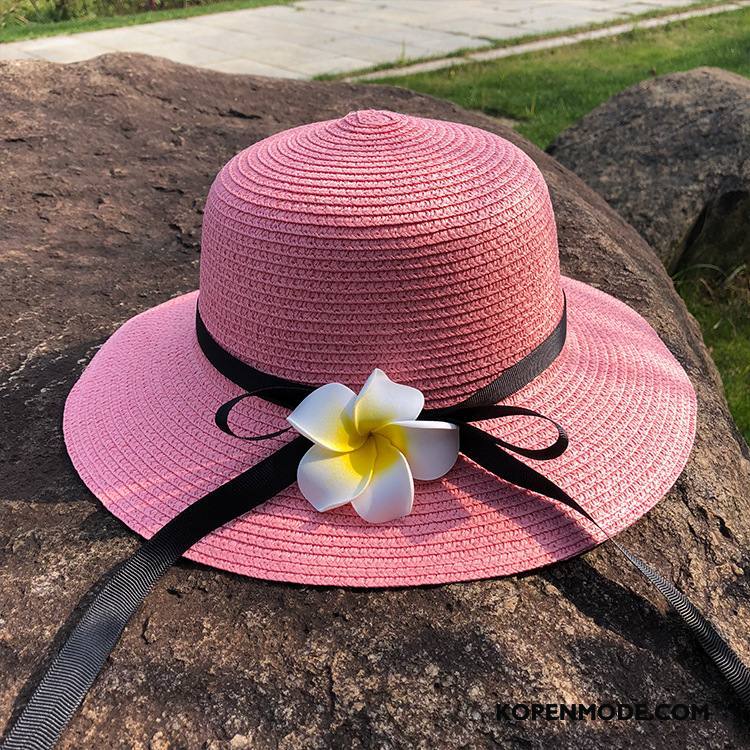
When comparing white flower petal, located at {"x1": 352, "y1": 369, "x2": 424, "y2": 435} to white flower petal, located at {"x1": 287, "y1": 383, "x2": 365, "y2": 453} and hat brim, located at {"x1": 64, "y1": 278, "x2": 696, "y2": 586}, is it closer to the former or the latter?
white flower petal, located at {"x1": 287, "y1": 383, "x2": 365, "y2": 453}

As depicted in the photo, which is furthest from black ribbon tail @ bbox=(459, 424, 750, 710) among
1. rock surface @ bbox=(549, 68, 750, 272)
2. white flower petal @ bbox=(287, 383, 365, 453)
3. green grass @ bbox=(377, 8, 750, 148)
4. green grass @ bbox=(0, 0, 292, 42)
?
green grass @ bbox=(0, 0, 292, 42)

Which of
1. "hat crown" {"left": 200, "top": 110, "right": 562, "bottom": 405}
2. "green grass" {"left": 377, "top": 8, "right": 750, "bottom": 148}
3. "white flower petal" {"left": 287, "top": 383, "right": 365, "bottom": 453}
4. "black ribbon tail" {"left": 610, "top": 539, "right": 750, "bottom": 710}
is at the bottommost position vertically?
"green grass" {"left": 377, "top": 8, "right": 750, "bottom": 148}

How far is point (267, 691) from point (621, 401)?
32.8 inches

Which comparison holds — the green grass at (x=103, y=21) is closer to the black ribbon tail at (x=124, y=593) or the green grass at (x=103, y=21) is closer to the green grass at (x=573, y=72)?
the green grass at (x=573, y=72)

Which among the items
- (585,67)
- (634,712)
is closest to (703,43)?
(585,67)

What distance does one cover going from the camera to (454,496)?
139cm

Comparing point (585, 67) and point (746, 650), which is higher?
point (746, 650)

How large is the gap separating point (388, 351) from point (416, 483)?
8.8 inches

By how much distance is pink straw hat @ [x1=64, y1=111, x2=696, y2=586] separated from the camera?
4.37 feet

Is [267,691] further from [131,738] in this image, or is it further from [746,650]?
[746,650]

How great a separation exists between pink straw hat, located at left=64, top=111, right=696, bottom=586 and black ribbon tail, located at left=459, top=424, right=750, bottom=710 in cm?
3

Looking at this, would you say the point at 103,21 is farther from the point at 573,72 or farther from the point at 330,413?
the point at 330,413

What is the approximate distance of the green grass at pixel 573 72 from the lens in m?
5.86

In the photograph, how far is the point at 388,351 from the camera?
139 centimetres
